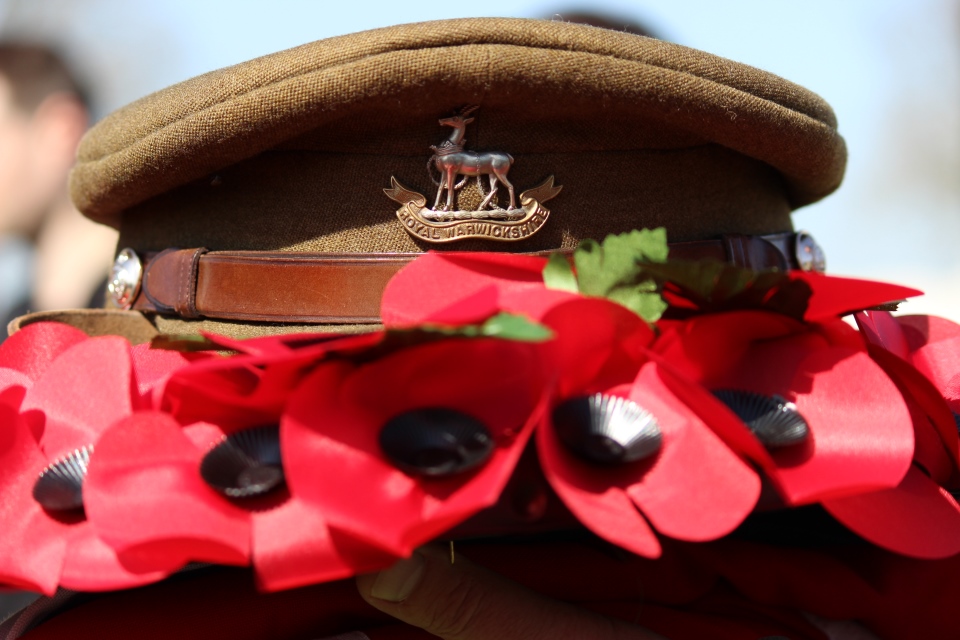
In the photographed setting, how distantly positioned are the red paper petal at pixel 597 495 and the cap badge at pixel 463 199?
0.26 meters

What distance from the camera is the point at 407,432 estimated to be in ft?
1.58

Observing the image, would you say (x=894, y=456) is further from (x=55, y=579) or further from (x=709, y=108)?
(x=55, y=579)

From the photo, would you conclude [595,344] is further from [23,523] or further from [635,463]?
[23,523]

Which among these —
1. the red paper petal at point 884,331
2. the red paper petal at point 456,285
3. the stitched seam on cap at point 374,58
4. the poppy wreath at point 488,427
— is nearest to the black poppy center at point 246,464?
the poppy wreath at point 488,427

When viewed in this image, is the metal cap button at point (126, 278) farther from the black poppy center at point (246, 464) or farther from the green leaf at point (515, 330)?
the green leaf at point (515, 330)

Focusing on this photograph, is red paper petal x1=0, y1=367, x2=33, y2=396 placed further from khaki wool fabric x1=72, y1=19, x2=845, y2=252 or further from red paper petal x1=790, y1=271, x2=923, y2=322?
red paper petal x1=790, y1=271, x2=923, y2=322

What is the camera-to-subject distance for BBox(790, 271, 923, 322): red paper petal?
0.59 meters

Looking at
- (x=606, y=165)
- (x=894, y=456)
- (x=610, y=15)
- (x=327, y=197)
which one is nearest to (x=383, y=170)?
(x=327, y=197)

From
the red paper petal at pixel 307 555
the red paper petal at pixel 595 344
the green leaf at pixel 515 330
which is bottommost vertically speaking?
the red paper petal at pixel 307 555

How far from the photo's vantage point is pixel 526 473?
0.52 metres

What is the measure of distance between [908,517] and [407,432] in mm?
303

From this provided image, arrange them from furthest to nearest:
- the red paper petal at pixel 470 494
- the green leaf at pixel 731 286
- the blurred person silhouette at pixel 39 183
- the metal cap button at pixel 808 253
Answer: the blurred person silhouette at pixel 39 183
the metal cap button at pixel 808 253
the green leaf at pixel 731 286
the red paper petal at pixel 470 494

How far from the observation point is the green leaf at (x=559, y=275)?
0.58 meters

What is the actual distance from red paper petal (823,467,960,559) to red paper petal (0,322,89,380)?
526 mm
